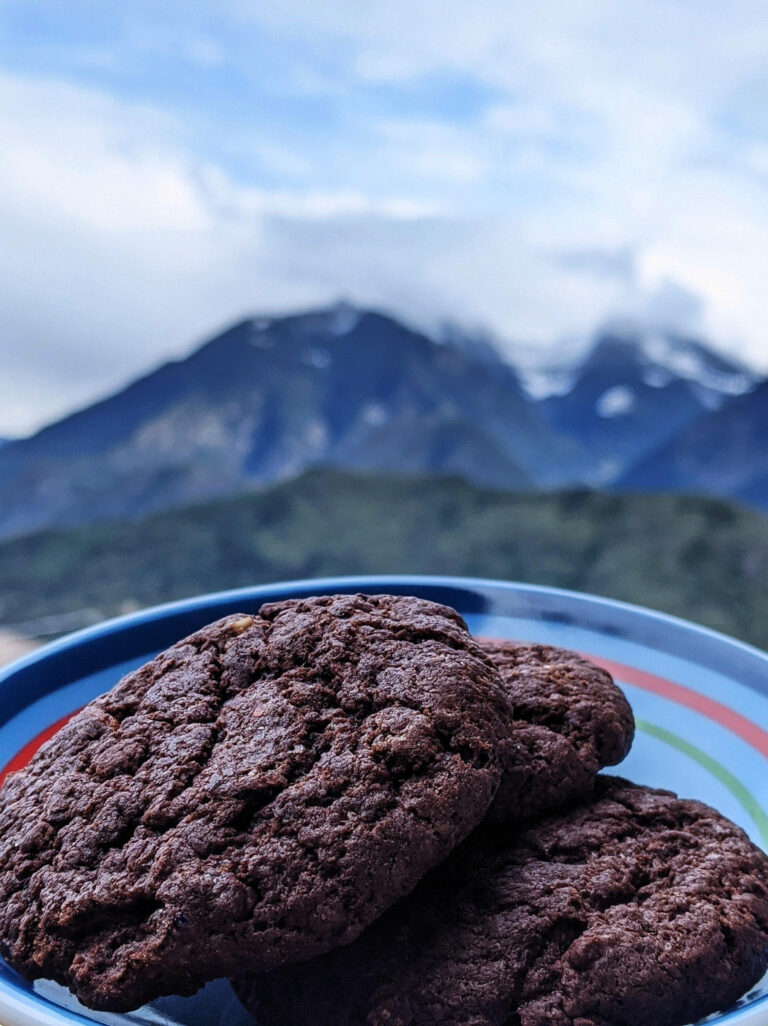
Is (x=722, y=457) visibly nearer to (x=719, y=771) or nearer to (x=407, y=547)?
(x=407, y=547)

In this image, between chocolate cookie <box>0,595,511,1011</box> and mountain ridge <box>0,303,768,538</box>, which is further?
mountain ridge <box>0,303,768,538</box>

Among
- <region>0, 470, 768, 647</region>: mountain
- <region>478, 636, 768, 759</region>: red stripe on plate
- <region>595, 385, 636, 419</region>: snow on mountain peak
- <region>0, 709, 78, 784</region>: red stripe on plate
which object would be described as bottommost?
<region>0, 709, 78, 784</region>: red stripe on plate

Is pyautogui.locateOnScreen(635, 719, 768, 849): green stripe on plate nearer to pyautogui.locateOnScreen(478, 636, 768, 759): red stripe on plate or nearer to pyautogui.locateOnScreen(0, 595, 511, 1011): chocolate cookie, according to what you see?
pyautogui.locateOnScreen(478, 636, 768, 759): red stripe on plate

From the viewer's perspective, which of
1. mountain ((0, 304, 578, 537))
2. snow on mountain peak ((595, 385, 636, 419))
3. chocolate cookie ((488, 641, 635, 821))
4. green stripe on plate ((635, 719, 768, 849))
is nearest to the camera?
chocolate cookie ((488, 641, 635, 821))

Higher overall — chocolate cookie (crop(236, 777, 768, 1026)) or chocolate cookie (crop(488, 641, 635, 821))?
chocolate cookie (crop(488, 641, 635, 821))

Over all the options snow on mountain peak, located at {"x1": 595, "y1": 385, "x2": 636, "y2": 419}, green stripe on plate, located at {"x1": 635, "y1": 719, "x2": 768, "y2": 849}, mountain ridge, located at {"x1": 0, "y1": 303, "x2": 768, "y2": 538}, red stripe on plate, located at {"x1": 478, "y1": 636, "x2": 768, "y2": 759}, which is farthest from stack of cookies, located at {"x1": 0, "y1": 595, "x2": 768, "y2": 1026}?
snow on mountain peak, located at {"x1": 595, "y1": 385, "x2": 636, "y2": 419}

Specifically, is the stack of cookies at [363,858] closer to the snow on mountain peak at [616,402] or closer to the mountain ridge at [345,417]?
the mountain ridge at [345,417]

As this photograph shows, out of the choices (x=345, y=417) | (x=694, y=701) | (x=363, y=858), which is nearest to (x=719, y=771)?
(x=694, y=701)
